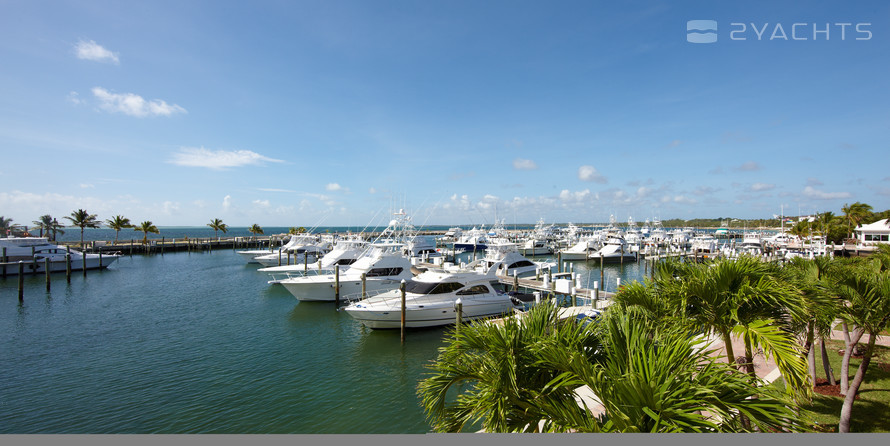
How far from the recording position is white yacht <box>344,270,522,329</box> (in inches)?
793

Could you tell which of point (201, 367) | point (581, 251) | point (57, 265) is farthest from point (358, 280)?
point (581, 251)

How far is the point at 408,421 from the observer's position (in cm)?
1180

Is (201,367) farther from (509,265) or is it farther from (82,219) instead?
(82,219)

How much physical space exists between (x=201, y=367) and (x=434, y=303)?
1111 cm

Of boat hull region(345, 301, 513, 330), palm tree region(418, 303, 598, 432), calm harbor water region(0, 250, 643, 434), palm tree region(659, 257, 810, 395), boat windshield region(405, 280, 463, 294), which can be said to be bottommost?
calm harbor water region(0, 250, 643, 434)

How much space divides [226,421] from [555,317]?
448 inches

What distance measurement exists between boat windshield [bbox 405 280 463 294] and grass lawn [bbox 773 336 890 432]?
1427 cm

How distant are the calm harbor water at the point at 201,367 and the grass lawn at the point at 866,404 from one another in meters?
10.3

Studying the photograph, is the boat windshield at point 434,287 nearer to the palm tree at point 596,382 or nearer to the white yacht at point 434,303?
the white yacht at point 434,303

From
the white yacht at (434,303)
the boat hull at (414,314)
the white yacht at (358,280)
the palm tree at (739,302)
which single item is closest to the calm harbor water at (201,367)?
the boat hull at (414,314)

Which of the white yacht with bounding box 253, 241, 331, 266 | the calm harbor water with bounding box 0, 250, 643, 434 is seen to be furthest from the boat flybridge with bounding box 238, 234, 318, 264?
the calm harbor water with bounding box 0, 250, 643, 434

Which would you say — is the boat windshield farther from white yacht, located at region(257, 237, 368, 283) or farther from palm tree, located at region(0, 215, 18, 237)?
palm tree, located at region(0, 215, 18, 237)

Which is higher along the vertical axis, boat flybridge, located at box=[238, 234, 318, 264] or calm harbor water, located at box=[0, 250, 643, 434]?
boat flybridge, located at box=[238, 234, 318, 264]

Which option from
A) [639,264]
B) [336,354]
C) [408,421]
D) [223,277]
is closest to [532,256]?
[639,264]
